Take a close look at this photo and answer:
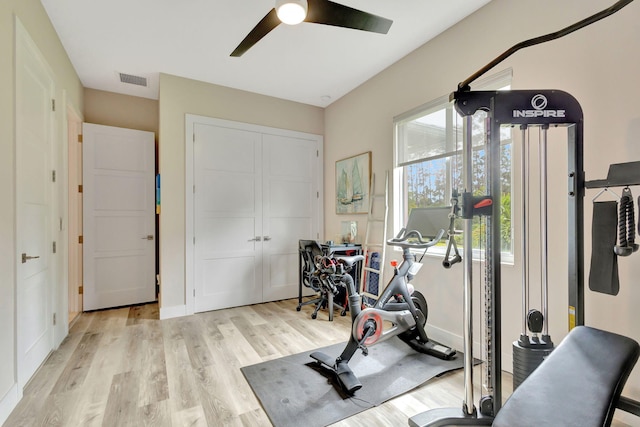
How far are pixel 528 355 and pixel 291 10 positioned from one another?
7.88 feet

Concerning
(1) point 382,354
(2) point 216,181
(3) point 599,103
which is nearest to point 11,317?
(2) point 216,181

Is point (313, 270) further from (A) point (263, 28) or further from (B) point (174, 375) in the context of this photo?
(A) point (263, 28)

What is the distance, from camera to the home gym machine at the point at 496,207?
1.52 metres

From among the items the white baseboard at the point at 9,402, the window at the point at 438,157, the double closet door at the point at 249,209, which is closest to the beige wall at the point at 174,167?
the double closet door at the point at 249,209

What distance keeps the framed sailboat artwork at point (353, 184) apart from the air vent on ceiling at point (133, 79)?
8.98ft

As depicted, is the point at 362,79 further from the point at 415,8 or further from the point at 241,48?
the point at 241,48

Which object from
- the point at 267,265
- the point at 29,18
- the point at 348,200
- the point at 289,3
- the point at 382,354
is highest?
the point at 29,18

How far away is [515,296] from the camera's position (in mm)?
2254

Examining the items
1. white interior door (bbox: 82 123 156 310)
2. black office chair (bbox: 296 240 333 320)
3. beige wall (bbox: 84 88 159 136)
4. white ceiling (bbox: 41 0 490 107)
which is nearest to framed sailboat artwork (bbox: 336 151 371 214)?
black office chair (bbox: 296 240 333 320)

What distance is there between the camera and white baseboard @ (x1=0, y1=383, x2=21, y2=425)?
1736mm

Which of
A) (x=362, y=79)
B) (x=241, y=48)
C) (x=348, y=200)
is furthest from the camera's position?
(x=348, y=200)

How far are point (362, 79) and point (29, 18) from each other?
3.11 m

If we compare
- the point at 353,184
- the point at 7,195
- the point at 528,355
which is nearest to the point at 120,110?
the point at 7,195

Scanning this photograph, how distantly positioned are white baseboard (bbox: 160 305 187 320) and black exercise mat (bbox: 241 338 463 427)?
5.63 feet
